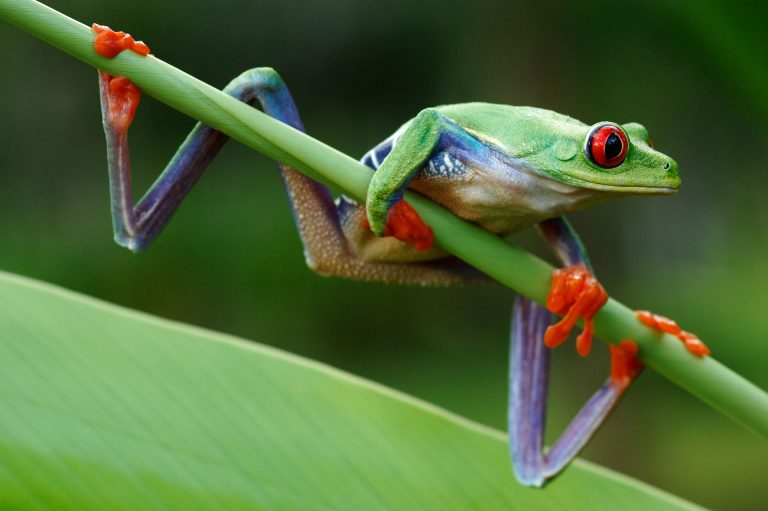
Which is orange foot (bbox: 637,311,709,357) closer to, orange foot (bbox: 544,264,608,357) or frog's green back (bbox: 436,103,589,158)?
orange foot (bbox: 544,264,608,357)

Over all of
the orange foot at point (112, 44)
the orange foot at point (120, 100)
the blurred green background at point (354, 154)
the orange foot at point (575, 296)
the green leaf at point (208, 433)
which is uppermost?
the orange foot at point (112, 44)

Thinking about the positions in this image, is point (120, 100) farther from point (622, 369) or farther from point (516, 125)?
point (622, 369)

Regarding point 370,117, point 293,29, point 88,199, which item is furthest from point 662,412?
point 88,199

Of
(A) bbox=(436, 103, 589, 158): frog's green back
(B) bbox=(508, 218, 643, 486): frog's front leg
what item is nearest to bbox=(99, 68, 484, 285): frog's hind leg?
(B) bbox=(508, 218, 643, 486): frog's front leg

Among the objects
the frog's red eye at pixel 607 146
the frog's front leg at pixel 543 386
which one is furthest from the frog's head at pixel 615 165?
the frog's front leg at pixel 543 386

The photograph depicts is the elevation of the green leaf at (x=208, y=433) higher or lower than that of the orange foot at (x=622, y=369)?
higher

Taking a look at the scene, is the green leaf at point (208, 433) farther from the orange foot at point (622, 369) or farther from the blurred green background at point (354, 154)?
the blurred green background at point (354, 154)

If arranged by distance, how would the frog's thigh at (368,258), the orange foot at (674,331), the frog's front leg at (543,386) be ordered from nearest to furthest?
the orange foot at (674,331)
the frog's front leg at (543,386)
the frog's thigh at (368,258)
